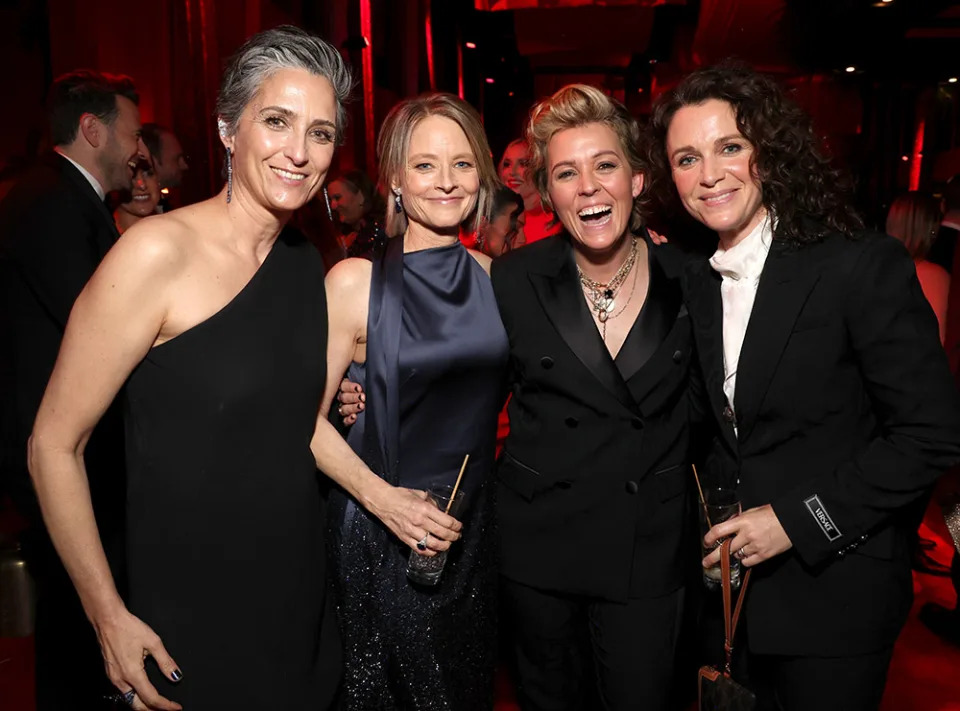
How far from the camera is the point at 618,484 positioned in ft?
6.61

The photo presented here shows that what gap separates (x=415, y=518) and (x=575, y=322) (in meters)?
0.67

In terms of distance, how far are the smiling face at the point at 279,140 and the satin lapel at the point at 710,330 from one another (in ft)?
3.34

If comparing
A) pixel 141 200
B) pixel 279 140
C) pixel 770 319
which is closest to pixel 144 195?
pixel 141 200

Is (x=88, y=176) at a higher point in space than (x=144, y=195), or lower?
higher

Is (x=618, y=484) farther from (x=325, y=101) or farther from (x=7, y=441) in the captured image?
(x=7, y=441)

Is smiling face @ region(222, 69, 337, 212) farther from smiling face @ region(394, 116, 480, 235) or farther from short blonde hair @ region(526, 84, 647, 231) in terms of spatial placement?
short blonde hair @ region(526, 84, 647, 231)

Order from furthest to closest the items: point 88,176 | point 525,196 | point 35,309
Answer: point 525,196, point 88,176, point 35,309

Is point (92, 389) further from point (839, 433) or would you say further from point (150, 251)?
point (839, 433)

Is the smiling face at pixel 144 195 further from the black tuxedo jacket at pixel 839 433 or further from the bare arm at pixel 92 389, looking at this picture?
the black tuxedo jacket at pixel 839 433

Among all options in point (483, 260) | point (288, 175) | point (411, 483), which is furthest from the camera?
point (483, 260)

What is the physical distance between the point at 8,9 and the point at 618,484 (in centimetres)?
297

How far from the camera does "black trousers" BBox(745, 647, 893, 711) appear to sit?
5.71ft

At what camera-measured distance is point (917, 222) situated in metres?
4.53

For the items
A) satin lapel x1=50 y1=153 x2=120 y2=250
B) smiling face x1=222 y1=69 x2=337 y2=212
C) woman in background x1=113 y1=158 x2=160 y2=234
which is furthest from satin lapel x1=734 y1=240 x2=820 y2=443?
woman in background x1=113 y1=158 x2=160 y2=234
